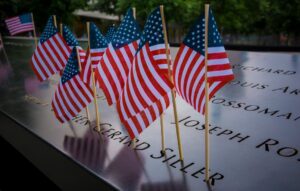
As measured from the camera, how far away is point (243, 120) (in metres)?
4.39

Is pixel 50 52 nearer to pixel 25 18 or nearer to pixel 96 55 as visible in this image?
pixel 96 55

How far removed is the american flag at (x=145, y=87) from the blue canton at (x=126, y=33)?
1.59ft

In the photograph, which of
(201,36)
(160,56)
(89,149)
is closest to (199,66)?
(201,36)

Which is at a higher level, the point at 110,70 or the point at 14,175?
the point at 110,70

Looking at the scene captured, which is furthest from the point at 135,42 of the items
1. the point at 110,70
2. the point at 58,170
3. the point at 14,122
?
the point at 14,122

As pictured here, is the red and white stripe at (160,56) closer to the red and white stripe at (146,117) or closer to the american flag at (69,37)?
the red and white stripe at (146,117)

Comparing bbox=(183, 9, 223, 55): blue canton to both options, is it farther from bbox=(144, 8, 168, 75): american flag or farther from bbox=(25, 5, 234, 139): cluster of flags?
bbox=(144, 8, 168, 75): american flag

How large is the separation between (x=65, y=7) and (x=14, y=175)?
18.7 metres

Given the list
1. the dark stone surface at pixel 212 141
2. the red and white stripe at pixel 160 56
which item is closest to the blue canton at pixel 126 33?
the red and white stripe at pixel 160 56

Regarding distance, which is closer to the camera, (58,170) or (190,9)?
(58,170)

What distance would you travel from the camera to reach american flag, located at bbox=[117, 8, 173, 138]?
10.9ft

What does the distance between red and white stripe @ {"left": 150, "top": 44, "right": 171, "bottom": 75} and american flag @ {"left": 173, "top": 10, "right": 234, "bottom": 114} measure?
96 mm

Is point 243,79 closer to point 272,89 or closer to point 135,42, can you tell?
point 272,89

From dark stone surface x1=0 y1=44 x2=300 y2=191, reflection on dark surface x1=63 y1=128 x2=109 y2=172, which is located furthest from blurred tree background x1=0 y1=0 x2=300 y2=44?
A: reflection on dark surface x1=63 y1=128 x2=109 y2=172
